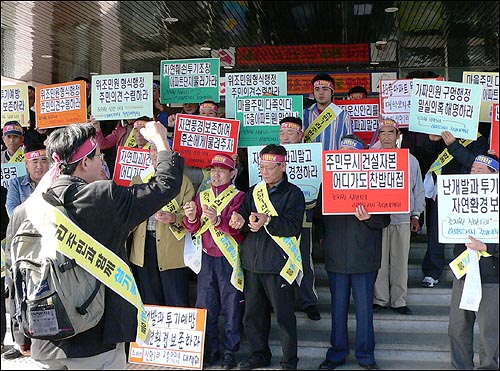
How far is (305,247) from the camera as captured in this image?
6051 mm

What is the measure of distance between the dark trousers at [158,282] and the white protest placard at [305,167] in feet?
4.72

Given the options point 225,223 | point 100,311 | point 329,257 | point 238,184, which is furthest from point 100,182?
point 238,184

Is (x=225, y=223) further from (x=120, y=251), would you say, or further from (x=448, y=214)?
(x=120, y=251)

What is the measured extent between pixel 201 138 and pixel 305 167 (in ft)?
3.78

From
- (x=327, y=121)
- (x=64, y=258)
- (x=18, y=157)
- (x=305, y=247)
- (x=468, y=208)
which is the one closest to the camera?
(x=64, y=258)

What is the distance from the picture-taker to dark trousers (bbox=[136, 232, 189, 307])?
5762 mm

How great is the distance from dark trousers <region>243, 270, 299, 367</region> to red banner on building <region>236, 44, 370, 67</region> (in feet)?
24.7

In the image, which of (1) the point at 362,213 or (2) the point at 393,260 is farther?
(2) the point at 393,260

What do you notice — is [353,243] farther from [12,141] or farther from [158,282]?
[12,141]

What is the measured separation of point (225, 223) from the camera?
18.0ft

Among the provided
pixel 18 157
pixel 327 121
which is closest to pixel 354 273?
pixel 327 121

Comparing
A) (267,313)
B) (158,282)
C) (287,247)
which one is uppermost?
(287,247)

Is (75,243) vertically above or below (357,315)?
above

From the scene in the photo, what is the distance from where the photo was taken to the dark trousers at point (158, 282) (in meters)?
5.76
